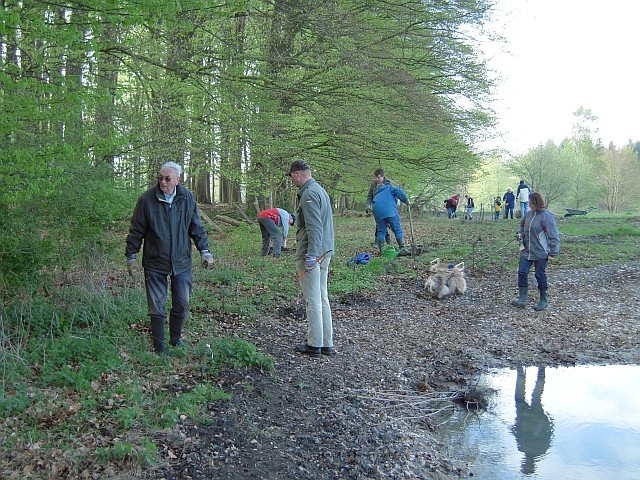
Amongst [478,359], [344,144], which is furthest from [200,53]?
[478,359]

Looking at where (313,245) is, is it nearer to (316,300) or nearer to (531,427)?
(316,300)

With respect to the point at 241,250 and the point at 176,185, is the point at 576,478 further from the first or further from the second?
the point at 241,250

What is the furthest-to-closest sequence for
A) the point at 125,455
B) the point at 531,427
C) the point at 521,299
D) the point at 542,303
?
the point at 521,299, the point at 542,303, the point at 531,427, the point at 125,455

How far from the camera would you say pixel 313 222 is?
5.80 meters

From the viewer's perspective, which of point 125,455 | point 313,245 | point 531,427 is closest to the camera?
point 125,455

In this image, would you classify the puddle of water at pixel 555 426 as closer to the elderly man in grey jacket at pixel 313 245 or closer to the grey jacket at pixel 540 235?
the elderly man in grey jacket at pixel 313 245

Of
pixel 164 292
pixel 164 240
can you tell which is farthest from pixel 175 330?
pixel 164 240

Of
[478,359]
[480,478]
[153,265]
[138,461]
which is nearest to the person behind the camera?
[138,461]

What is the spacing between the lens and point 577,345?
24.5ft

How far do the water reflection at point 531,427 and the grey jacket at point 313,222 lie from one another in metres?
2.48

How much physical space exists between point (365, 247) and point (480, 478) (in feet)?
32.2

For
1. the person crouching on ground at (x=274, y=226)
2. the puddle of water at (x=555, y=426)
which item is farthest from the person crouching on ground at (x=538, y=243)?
the person crouching on ground at (x=274, y=226)

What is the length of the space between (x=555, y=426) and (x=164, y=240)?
410 centimetres

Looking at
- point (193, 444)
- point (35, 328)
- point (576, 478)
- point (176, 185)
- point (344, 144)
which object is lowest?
point (576, 478)
